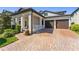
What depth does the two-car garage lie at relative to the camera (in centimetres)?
363

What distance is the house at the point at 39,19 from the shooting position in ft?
11.6

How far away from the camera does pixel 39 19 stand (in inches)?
142

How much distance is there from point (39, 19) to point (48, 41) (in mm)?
620

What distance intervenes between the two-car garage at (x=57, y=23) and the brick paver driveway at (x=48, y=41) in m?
0.12

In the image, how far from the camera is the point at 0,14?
3.43 m

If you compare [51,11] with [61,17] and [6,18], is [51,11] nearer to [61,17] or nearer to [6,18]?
[61,17]

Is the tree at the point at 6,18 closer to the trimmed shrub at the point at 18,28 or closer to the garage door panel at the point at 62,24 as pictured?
the trimmed shrub at the point at 18,28

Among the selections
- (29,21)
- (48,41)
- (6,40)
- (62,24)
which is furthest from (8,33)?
(62,24)

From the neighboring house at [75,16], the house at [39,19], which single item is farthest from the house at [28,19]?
the neighboring house at [75,16]

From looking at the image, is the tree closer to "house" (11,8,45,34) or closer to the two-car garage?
"house" (11,8,45,34)
